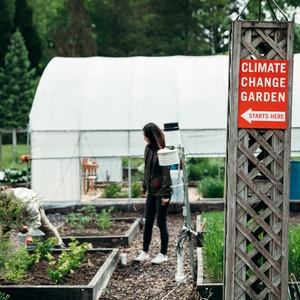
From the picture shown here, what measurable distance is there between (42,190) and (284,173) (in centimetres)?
978

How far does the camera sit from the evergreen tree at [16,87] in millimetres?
31578

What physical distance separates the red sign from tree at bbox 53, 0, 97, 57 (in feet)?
96.4

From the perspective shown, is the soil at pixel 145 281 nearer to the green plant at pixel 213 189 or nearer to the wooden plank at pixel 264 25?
the wooden plank at pixel 264 25

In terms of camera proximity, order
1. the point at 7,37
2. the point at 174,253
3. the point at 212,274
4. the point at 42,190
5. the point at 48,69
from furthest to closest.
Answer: the point at 7,37 < the point at 48,69 < the point at 42,190 < the point at 174,253 < the point at 212,274

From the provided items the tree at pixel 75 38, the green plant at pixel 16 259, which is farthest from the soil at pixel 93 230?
the tree at pixel 75 38

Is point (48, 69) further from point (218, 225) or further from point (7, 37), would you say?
point (7, 37)

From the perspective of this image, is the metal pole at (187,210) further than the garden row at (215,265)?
Yes

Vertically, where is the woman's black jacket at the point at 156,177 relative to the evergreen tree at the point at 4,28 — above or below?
below

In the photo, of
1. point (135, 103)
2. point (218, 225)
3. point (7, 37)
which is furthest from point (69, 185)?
point (7, 37)

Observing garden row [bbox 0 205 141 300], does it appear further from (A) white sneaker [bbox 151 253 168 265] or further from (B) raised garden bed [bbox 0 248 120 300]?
(A) white sneaker [bbox 151 253 168 265]

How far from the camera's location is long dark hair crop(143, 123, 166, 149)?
301 inches

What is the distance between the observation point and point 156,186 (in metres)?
7.64

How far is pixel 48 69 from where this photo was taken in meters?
14.8

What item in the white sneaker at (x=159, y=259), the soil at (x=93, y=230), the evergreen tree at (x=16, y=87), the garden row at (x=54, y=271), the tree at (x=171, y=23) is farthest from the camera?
the tree at (x=171, y=23)
